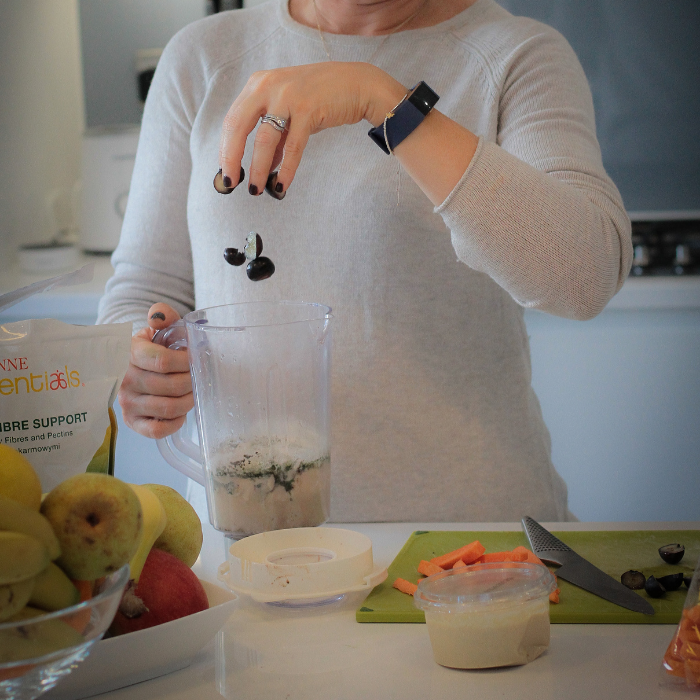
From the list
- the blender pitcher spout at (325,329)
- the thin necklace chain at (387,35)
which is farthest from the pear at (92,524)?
the thin necklace chain at (387,35)

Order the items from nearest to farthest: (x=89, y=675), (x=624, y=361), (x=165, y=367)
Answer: (x=89, y=675)
(x=165, y=367)
(x=624, y=361)

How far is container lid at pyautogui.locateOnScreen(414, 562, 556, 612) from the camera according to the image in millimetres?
496

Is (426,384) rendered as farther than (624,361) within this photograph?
No

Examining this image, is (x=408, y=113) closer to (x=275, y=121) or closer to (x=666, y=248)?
(x=275, y=121)

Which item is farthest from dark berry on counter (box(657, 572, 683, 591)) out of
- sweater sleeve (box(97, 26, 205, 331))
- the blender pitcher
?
sweater sleeve (box(97, 26, 205, 331))

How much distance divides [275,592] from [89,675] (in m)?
0.16

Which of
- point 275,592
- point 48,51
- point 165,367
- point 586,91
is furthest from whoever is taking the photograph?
point 48,51

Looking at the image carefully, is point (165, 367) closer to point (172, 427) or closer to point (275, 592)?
point (172, 427)

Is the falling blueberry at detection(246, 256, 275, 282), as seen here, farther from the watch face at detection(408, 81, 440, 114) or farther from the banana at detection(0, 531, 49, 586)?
the banana at detection(0, 531, 49, 586)

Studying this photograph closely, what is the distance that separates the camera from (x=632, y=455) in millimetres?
1754

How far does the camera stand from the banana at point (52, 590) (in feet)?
1.15

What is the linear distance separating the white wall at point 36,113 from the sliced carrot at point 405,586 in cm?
172

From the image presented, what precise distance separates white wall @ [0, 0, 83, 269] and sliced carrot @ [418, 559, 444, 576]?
67.2 inches

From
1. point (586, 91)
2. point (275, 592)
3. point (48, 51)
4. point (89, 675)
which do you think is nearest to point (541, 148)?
point (586, 91)
